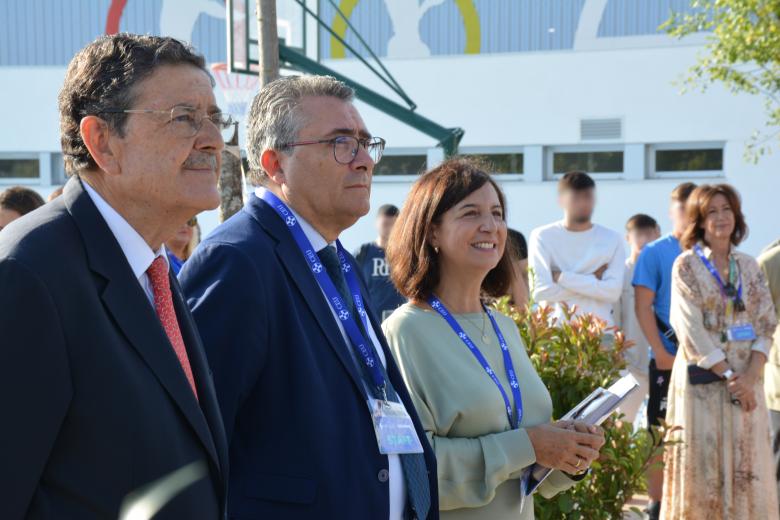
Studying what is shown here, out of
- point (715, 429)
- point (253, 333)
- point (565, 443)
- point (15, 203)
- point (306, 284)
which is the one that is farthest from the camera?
point (715, 429)

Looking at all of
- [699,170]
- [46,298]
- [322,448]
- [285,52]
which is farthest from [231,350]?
[699,170]

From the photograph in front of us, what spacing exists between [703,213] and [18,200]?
416 cm

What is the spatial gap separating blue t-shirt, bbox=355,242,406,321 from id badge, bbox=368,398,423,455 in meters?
4.77

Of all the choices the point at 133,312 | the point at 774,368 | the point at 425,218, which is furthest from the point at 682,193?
the point at 133,312

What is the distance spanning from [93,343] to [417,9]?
18.1 m

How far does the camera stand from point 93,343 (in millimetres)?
1686

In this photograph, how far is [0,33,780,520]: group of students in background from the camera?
1.66 meters

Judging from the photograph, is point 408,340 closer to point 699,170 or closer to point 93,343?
point 93,343

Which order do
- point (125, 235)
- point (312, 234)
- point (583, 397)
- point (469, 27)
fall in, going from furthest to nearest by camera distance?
point (469, 27) → point (583, 397) → point (312, 234) → point (125, 235)

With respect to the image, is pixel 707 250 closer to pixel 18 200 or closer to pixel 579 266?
pixel 579 266

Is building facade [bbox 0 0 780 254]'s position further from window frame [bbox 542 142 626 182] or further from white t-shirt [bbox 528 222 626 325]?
white t-shirt [bbox 528 222 626 325]

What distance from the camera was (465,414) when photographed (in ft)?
10.3

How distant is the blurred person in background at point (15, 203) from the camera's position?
560 cm

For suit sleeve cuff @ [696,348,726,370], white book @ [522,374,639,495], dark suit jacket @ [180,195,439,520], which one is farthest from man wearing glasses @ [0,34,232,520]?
suit sleeve cuff @ [696,348,726,370]
